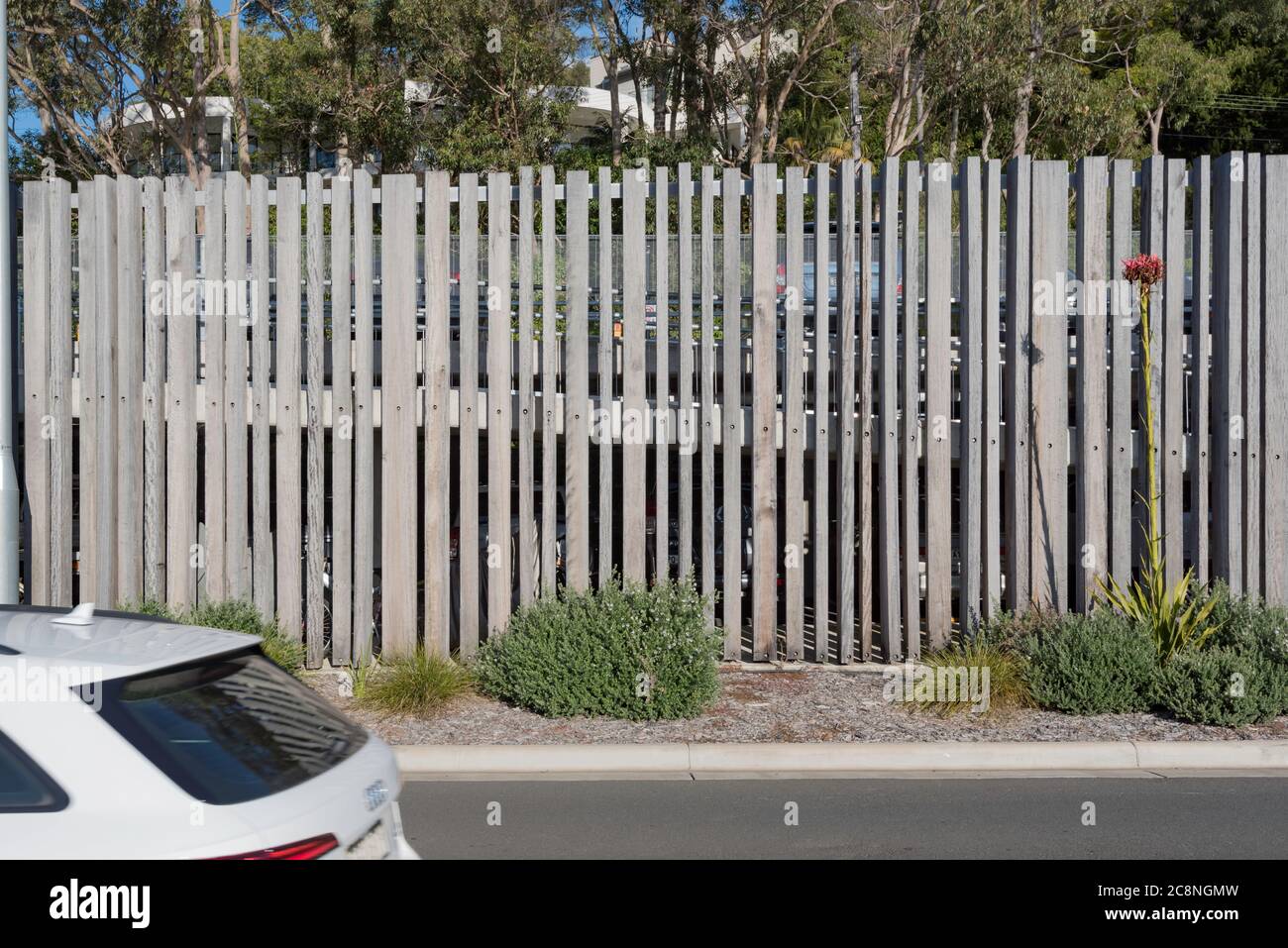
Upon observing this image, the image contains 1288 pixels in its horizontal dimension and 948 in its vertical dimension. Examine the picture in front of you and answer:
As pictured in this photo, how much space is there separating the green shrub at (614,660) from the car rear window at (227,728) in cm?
487

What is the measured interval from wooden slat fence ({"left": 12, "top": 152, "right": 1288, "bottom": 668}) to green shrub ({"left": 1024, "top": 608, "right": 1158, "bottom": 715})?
1.15 m

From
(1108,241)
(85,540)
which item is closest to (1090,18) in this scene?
(1108,241)

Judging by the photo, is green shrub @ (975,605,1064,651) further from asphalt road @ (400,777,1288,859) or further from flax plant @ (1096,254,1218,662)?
asphalt road @ (400,777,1288,859)

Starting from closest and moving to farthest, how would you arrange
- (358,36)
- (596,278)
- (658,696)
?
(658,696) < (596,278) < (358,36)

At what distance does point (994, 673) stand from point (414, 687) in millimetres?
4350

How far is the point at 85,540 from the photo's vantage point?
34.4 ft

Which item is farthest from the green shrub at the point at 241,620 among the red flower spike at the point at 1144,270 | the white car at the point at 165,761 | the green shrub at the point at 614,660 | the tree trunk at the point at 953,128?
the tree trunk at the point at 953,128

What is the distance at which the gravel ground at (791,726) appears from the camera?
26.4 ft

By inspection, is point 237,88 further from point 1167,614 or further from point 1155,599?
point 1167,614

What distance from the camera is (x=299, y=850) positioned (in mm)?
3104

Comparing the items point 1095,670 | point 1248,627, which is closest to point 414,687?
point 1095,670

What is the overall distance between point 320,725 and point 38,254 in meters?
8.69

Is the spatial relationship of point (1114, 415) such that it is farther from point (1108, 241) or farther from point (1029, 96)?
point (1029, 96)

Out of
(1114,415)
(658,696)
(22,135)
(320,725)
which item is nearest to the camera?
(320,725)
